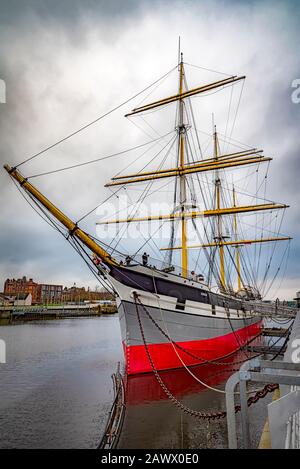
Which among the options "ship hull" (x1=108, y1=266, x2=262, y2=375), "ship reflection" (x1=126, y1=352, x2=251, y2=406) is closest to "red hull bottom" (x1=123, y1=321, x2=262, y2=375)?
"ship hull" (x1=108, y1=266, x2=262, y2=375)

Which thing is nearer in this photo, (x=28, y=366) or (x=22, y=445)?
(x=22, y=445)

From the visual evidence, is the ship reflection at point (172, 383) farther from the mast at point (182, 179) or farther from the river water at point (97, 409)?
the mast at point (182, 179)

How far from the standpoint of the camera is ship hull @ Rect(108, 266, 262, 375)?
1084 centimetres

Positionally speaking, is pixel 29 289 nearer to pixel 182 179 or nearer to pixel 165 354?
pixel 182 179

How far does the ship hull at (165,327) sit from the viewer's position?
35.6 feet

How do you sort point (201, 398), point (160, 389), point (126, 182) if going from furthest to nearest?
1. point (126, 182)
2. point (160, 389)
3. point (201, 398)

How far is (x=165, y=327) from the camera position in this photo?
11266mm

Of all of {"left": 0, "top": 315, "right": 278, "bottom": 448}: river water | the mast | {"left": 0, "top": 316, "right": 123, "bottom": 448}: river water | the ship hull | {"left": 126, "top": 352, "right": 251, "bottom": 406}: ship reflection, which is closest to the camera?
{"left": 0, "top": 315, "right": 278, "bottom": 448}: river water

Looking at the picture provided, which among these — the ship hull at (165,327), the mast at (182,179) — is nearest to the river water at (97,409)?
the ship hull at (165,327)

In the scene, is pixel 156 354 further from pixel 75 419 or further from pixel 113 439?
pixel 113 439

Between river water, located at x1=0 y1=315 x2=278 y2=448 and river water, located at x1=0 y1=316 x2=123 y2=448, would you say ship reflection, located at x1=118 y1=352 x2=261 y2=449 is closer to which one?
river water, located at x1=0 y1=315 x2=278 y2=448
